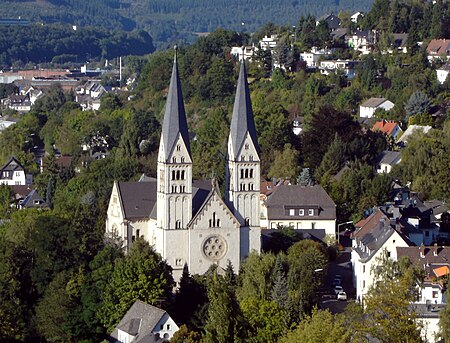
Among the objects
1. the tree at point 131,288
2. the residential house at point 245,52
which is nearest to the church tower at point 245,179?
the tree at point 131,288

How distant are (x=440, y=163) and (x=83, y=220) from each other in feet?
78.0

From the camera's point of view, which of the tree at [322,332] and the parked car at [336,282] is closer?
the tree at [322,332]

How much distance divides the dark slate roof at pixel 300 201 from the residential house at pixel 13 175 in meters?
28.5

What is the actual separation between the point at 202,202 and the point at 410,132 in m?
33.4

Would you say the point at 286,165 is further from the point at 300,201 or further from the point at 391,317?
the point at 391,317

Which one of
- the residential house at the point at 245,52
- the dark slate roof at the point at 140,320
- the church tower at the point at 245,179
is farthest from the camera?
the residential house at the point at 245,52

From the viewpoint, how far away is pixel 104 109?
366 ft

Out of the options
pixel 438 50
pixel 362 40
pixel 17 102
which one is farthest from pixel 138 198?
pixel 17 102

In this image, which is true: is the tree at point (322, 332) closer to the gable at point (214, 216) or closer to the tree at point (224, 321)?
the tree at point (224, 321)

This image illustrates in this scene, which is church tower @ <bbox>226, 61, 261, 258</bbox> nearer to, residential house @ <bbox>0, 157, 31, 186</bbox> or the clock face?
the clock face

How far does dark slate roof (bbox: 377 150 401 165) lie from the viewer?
80.0 meters

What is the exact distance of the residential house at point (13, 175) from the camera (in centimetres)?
9225

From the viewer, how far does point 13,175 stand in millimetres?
92812

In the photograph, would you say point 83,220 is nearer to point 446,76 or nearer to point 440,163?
point 440,163
